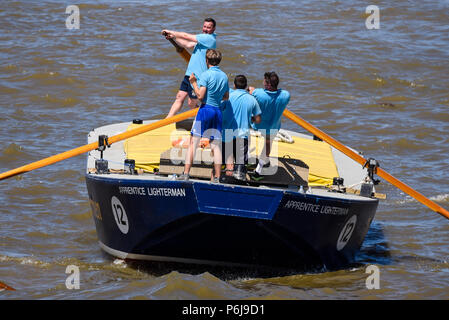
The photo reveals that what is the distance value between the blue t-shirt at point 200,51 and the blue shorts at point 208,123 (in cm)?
180

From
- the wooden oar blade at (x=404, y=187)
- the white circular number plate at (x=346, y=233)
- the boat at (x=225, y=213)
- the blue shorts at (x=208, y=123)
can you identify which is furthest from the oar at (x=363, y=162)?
the blue shorts at (x=208, y=123)

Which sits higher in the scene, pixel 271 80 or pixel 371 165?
pixel 271 80

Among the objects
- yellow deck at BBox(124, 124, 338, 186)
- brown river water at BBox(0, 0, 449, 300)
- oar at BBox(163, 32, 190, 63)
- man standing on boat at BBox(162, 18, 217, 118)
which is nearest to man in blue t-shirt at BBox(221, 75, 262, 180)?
yellow deck at BBox(124, 124, 338, 186)

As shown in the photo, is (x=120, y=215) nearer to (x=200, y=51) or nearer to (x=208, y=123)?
(x=208, y=123)

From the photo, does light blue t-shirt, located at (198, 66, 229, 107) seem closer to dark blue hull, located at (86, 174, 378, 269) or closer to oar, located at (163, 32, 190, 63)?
dark blue hull, located at (86, 174, 378, 269)

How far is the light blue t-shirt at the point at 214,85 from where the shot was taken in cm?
940

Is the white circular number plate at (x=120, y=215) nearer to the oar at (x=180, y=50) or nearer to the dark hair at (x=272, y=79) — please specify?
the dark hair at (x=272, y=79)

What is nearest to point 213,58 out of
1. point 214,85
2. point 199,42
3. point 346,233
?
point 214,85

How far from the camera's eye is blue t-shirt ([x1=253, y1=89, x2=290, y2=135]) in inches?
399

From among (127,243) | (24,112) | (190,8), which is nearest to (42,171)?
(24,112)

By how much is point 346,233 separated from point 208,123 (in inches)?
81.1

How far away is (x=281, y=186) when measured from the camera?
977 cm

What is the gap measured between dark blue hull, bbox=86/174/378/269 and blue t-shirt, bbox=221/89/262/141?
3.78 feet

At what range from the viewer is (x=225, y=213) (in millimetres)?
8828
